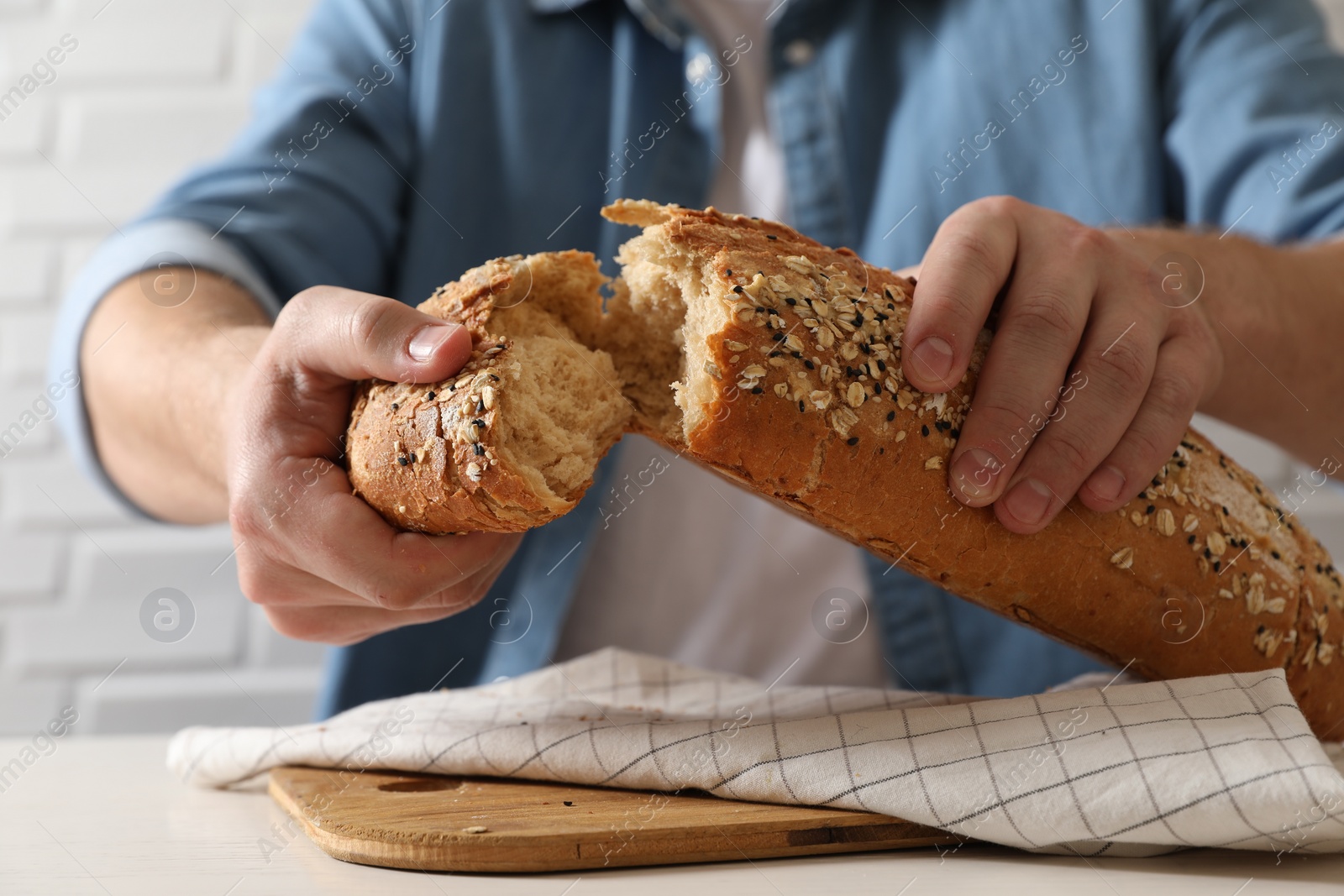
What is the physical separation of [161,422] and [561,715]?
776 mm

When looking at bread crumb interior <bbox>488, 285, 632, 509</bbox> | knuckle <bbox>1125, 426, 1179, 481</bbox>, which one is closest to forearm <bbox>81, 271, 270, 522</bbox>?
bread crumb interior <bbox>488, 285, 632, 509</bbox>

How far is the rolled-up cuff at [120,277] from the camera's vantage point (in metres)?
1.64

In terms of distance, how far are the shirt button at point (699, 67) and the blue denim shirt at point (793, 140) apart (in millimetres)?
18

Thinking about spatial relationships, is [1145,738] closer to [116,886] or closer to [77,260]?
[116,886]

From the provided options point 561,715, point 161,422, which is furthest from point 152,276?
point 561,715

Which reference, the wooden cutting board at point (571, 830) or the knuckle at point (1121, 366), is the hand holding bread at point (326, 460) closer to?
the wooden cutting board at point (571, 830)

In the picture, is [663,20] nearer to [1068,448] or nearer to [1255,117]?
[1255,117]

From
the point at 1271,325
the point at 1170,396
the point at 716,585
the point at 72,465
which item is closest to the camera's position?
the point at 1170,396

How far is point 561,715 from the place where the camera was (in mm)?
1250

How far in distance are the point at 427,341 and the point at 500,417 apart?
0.37 ft

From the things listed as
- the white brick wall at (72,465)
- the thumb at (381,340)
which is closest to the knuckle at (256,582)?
the thumb at (381,340)

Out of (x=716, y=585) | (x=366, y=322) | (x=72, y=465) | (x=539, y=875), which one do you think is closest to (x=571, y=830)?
(x=539, y=875)

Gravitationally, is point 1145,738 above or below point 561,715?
below

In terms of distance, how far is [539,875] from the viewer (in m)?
0.91
